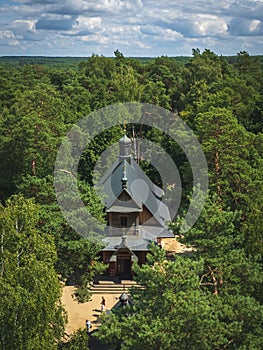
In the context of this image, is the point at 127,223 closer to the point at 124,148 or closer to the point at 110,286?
the point at 110,286

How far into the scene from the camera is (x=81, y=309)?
87.9ft

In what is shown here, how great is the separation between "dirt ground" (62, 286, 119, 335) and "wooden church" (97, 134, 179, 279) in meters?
2.39

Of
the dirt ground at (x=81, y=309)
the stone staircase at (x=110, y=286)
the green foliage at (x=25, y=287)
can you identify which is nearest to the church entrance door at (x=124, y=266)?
the stone staircase at (x=110, y=286)

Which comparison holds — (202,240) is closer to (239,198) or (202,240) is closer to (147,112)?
(239,198)

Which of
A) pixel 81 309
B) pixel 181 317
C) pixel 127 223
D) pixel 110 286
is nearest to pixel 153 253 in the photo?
pixel 181 317

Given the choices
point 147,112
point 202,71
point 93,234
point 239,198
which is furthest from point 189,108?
point 93,234

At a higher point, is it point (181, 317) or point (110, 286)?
point (181, 317)

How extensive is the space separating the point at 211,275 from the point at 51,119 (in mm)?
23197

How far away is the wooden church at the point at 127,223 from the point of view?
29500 millimetres

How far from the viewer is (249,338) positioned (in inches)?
667

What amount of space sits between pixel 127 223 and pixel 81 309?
642 cm

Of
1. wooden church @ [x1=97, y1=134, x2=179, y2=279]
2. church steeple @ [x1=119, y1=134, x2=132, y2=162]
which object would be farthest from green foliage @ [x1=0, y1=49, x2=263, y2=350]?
church steeple @ [x1=119, y1=134, x2=132, y2=162]

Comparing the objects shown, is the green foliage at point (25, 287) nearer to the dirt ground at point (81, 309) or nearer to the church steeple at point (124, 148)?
the dirt ground at point (81, 309)

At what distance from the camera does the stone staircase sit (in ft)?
94.4
